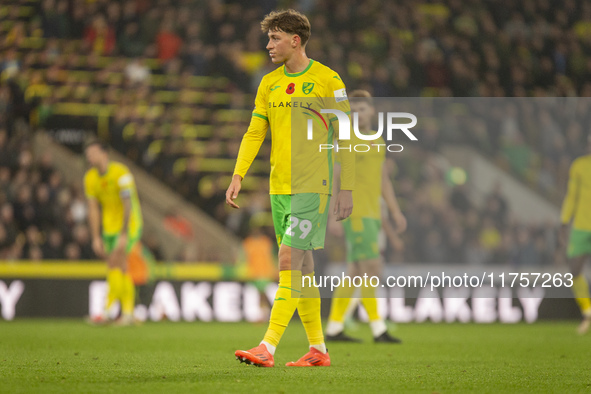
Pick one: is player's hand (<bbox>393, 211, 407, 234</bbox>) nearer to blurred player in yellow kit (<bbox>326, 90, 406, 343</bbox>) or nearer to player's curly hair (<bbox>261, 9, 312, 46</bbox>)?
blurred player in yellow kit (<bbox>326, 90, 406, 343</bbox>)

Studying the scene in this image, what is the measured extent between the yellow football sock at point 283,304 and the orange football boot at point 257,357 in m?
0.09

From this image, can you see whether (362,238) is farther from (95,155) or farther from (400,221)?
(95,155)

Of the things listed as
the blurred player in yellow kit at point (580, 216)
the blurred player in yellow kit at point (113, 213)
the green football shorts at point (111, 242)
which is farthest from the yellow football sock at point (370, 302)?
the green football shorts at point (111, 242)

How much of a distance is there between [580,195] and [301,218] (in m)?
5.74

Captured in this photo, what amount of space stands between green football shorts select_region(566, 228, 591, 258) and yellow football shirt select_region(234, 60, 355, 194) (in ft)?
18.0

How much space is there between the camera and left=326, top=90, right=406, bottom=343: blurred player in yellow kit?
28.0 feet

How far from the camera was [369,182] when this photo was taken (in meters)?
8.66

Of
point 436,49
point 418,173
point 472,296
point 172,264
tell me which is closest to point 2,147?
point 172,264

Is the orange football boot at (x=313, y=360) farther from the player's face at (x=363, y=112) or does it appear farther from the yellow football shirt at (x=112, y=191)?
the yellow football shirt at (x=112, y=191)

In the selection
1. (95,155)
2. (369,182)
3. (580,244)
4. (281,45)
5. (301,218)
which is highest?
(281,45)

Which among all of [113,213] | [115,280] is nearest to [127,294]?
[115,280]

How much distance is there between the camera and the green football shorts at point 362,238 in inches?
339

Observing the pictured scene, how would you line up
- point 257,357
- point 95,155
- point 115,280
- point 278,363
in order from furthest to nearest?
point 115,280
point 95,155
point 278,363
point 257,357

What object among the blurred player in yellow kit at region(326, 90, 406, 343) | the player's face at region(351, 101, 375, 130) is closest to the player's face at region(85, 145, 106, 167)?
the blurred player in yellow kit at region(326, 90, 406, 343)
